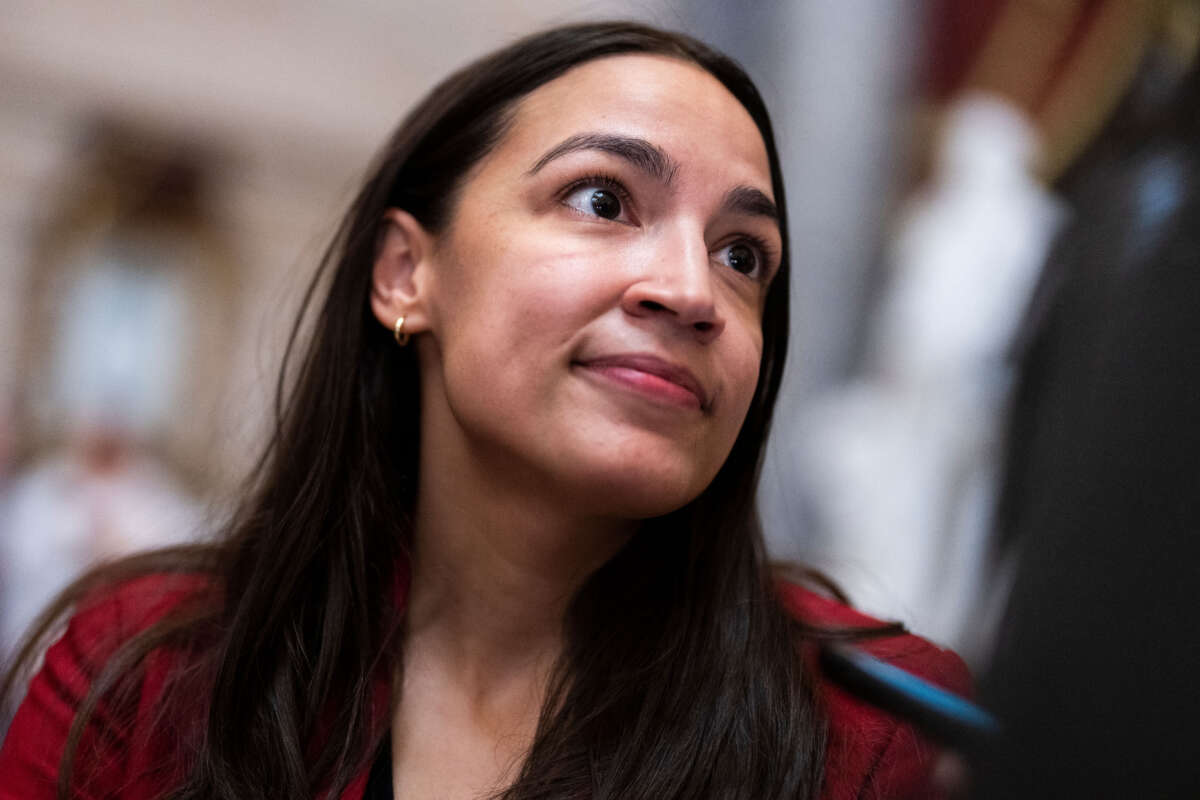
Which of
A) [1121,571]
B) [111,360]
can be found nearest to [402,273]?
[1121,571]

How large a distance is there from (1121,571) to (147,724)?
1341 millimetres

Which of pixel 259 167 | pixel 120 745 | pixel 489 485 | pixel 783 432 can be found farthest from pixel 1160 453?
pixel 259 167

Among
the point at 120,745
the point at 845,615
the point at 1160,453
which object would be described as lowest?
the point at 120,745

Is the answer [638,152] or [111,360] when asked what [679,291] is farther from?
[111,360]

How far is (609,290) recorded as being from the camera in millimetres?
1427

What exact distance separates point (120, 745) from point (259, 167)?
270 inches

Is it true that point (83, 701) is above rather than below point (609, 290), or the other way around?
below

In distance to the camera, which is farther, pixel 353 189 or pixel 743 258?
pixel 353 189

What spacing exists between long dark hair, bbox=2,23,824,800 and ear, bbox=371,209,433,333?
2cm

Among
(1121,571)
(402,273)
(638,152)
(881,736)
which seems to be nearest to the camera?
(1121,571)

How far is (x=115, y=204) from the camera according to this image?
25.2 ft

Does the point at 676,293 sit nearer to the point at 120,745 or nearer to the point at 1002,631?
the point at 1002,631

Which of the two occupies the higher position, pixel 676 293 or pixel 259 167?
pixel 259 167

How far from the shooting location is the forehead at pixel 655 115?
1.53 meters
